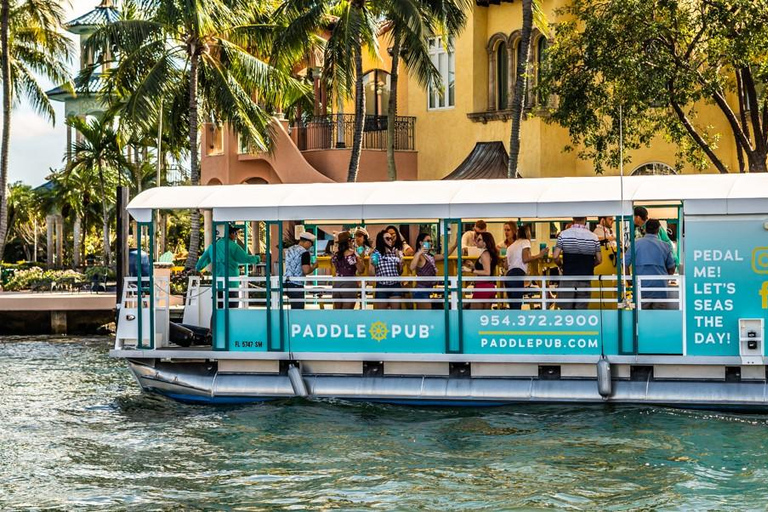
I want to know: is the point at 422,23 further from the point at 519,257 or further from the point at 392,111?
the point at 519,257

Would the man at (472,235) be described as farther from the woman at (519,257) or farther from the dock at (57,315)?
the dock at (57,315)

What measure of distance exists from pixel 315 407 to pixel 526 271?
3328 millimetres

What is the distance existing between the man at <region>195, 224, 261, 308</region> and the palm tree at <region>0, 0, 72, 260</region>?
21.4 metres

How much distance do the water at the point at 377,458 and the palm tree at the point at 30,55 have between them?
68.5 ft

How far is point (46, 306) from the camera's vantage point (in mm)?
31344

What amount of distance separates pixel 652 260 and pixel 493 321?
2.14 metres

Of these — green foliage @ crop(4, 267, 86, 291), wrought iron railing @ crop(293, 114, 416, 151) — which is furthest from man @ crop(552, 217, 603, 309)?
green foliage @ crop(4, 267, 86, 291)

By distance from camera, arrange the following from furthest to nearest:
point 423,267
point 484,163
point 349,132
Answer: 1. point 349,132
2. point 484,163
3. point 423,267

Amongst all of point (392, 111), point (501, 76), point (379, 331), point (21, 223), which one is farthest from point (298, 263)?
point (21, 223)

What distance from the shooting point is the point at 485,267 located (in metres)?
16.1

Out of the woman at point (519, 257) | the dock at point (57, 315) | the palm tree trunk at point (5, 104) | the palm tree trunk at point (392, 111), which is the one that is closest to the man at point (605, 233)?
the woman at point (519, 257)

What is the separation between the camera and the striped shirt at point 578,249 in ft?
50.1

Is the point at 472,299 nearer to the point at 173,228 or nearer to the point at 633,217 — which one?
the point at 633,217

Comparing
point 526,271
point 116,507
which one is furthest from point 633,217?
point 116,507
